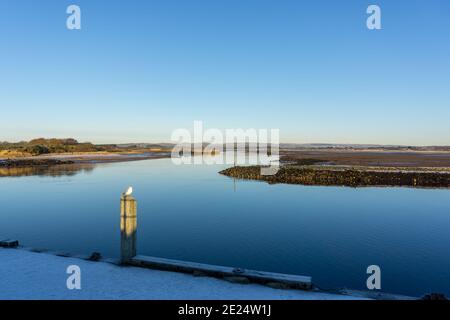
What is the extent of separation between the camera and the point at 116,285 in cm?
771

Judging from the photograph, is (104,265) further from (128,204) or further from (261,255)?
(261,255)

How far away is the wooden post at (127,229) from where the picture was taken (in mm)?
9133

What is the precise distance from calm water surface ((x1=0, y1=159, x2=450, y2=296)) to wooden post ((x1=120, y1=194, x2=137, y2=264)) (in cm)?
233

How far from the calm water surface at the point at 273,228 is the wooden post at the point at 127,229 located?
2.33 meters

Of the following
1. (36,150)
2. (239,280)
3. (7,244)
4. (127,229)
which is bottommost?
(239,280)

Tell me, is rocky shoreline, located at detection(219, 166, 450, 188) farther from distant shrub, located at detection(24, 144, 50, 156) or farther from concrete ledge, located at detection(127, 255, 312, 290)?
distant shrub, located at detection(24, 144, 50, 156)

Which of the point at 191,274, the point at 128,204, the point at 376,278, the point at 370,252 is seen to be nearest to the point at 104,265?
the point at 128,204

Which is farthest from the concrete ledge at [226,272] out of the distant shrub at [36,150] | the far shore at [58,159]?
the distant shrub at [36,150]

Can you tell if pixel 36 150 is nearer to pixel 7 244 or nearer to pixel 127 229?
pixel 7 244

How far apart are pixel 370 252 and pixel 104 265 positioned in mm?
8893

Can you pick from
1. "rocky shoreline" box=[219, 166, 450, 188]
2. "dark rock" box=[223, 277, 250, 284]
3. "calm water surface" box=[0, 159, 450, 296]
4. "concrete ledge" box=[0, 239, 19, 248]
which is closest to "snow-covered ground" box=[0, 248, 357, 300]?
"dark rock" box=[223, 277, 250, 284]

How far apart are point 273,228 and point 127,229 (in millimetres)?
7773

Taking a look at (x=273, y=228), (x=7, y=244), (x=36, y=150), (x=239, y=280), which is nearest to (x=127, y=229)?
(x=239, y=280)

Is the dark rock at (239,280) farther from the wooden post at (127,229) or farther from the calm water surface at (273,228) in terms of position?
the wooden post at (127,229)
